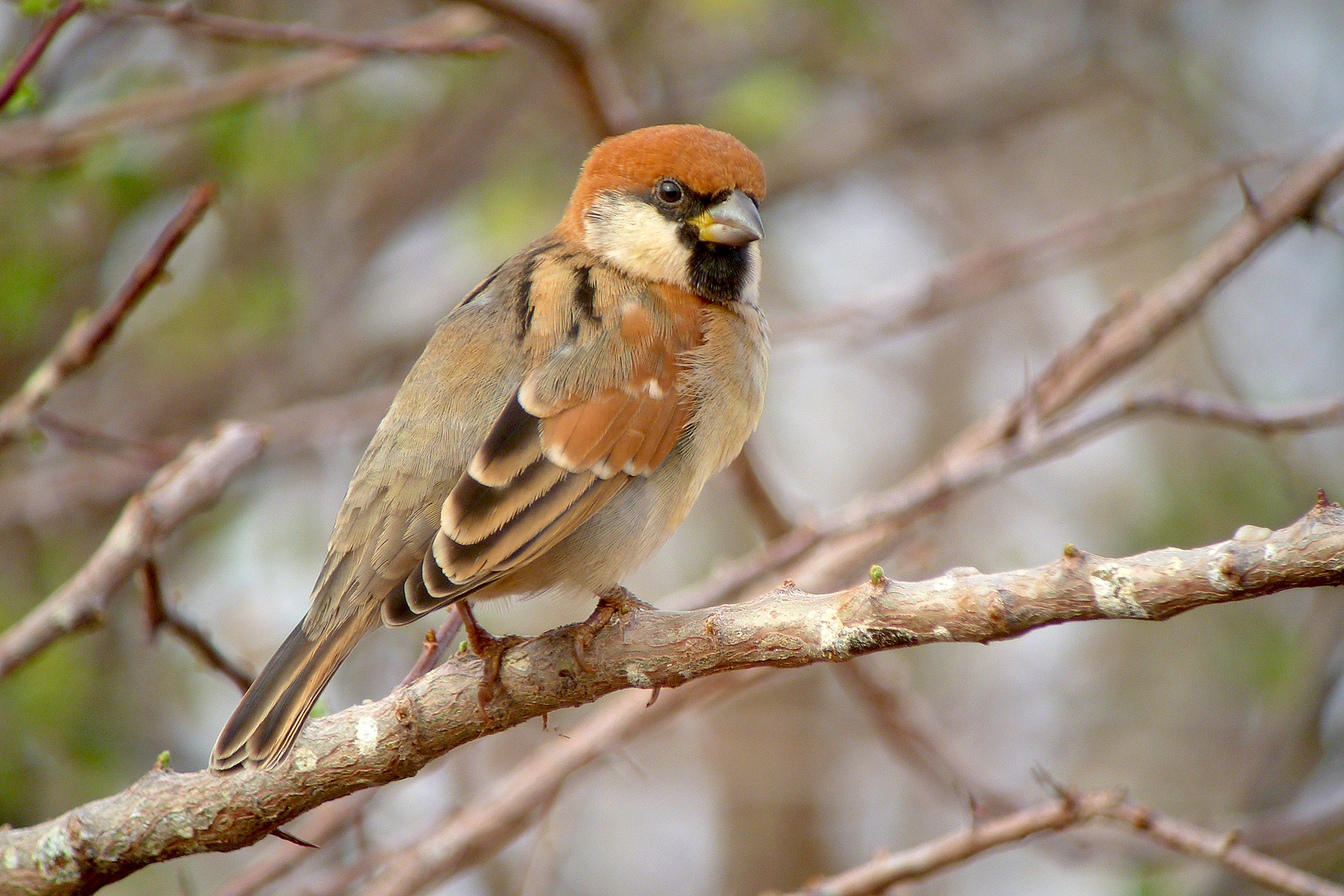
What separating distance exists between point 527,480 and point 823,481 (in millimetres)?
6080

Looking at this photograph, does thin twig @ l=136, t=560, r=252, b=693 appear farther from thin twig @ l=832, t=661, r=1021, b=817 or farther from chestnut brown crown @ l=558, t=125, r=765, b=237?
thin twig @ l=832, t=661, r=1021, b=817

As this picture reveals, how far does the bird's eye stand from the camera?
3879 millimetres

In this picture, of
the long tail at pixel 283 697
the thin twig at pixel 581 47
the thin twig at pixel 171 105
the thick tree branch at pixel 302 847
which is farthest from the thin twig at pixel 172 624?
the thin twig at pixel 171 105

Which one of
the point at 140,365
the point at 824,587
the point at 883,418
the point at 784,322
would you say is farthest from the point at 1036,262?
the point at 140,365

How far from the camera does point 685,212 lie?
3.86 m

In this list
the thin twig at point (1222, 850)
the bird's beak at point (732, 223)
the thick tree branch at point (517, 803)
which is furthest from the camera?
the bird's beak at point (732, 223)

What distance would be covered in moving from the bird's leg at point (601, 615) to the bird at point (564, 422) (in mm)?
63

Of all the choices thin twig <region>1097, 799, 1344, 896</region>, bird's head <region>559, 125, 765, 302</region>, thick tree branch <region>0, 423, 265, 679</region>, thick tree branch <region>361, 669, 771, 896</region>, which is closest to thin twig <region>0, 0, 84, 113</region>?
thick tree branch <region>0, 423, 265, 679</region>

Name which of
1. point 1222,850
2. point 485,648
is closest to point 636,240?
point 485,648

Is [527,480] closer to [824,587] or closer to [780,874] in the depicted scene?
[824,587]

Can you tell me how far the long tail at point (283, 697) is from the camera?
8.23 feet

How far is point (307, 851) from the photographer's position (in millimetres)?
3311

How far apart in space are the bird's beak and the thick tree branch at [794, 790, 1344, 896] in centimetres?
180

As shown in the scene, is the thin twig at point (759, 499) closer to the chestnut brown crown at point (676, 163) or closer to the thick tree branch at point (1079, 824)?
the chestnut brown crown at point (676, 163)
